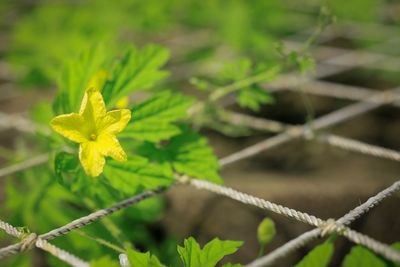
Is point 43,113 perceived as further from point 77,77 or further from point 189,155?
point 189,155

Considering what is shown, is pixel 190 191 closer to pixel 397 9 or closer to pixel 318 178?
pixel 318 178

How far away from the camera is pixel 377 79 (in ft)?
7.60

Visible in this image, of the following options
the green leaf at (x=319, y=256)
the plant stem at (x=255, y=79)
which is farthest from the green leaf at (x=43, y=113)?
the green leaf at (x=319, y=256)

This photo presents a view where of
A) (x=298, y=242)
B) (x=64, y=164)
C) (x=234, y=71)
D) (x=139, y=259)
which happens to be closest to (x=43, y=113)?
(x=64, y=164)

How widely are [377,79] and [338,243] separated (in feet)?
4.11

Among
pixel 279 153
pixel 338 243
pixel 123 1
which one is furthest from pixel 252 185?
pixel 123 1

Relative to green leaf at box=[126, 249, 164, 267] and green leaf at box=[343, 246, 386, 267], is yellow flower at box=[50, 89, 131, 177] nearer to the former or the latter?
green leaf at box=[126, 249, 164, 267]

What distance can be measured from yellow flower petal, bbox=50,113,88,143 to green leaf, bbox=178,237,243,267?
0.77 ft

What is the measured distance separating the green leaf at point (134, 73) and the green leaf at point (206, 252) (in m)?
0.36

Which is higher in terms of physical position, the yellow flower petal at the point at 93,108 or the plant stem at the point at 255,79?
the plant stem at the point at 255,79

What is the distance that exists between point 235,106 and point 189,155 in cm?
130

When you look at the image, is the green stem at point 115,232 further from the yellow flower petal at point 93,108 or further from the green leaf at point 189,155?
the yellow flower petal at point 93,108

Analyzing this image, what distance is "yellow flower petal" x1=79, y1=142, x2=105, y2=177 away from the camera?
683mm

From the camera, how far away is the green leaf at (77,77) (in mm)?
915
